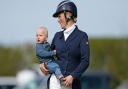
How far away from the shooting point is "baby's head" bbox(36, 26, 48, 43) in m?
10.9

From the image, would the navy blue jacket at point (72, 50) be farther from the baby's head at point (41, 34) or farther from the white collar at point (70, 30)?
the baby's head at point (41, 34)

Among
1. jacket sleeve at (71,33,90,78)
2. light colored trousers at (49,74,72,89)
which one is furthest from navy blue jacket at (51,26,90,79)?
light colored trousers at (49,74,72,89)

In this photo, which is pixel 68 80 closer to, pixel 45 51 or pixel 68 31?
pixel 45 51

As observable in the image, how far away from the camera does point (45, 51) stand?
10945 mm

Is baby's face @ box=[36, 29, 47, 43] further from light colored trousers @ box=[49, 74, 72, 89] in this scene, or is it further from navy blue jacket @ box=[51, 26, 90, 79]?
light colored trousers @ box=[49, 74, 72, 89]

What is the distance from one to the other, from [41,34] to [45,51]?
0.23 metres

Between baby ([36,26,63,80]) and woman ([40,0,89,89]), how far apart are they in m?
0.06

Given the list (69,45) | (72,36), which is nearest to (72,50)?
(69,45)

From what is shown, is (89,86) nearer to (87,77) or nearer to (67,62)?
(87,77)

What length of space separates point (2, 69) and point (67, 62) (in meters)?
56.1

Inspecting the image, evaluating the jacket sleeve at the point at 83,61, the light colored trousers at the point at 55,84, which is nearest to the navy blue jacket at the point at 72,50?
the jacket sleeve at the point at 83,61

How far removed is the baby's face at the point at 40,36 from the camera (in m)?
10.9

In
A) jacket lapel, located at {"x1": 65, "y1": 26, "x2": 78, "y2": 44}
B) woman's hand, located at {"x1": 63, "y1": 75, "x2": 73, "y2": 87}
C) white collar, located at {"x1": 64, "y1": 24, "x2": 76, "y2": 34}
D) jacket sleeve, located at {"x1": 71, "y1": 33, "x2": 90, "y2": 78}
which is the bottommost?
woman's hand, located at {"x1": 63, "y1": 75, "x2": 73, "y2": 87}

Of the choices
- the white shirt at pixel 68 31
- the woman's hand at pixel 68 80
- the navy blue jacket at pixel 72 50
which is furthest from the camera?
the white shirt at pixel 68 31
